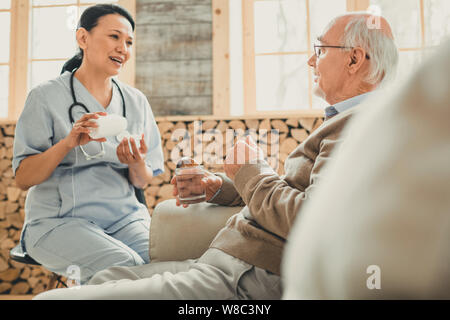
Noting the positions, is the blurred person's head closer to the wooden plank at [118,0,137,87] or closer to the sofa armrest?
the sofa armrest

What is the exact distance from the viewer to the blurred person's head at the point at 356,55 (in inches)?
42.4

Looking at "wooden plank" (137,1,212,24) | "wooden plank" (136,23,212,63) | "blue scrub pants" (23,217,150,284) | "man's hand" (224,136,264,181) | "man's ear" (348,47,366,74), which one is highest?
"wooden plank" (137,1,212,24)

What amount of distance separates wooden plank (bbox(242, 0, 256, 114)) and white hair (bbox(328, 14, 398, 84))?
1792 millimetres

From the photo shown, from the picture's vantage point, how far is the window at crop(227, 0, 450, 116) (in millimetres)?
2805

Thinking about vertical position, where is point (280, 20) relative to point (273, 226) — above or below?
above

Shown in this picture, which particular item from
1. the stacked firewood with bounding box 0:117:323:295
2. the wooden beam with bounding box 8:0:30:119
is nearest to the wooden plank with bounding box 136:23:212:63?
the stacked firewood with bounding box 0:117:323:295

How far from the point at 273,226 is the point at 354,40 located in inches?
23.9

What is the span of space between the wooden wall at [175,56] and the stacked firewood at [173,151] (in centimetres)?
16

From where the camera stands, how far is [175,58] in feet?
9.05

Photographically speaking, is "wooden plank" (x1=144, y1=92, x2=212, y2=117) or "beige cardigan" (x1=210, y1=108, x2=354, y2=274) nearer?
"beige cardigan" (x1=210, y1=108, x2=354, y2=274)

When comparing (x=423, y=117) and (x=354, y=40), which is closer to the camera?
(x=423, y=117)
